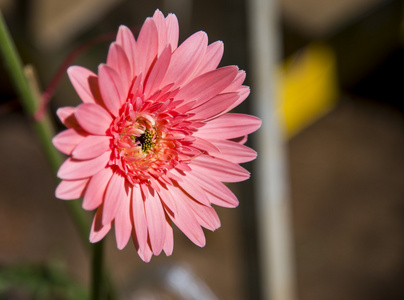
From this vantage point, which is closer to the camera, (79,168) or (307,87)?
(79,168)

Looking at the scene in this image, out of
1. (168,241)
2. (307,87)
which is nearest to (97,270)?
(168,241)

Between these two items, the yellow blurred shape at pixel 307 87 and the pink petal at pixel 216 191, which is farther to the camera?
the yellow blurred shape at pixel 307 87

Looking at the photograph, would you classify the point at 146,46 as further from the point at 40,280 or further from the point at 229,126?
the point at 40,280

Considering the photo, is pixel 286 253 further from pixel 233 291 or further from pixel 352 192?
pixel 352 192

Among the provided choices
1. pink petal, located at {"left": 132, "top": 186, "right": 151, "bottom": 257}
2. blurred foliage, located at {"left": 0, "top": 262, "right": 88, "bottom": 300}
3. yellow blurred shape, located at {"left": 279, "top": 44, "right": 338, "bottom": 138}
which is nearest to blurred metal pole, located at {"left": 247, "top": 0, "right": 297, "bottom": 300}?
blurred foliage, located at {"left": 0, "top": 262, "right": 88, "bottom": 300}

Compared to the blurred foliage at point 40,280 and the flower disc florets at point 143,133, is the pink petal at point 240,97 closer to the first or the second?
the flower disc florets at point 143,133

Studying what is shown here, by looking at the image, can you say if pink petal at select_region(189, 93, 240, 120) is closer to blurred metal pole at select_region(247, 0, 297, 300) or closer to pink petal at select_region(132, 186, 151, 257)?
pink petal at select_region(132, 186, 151, 257)

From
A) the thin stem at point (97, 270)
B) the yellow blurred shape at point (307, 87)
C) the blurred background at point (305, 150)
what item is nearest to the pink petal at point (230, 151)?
the thin stem at point (97, 270)

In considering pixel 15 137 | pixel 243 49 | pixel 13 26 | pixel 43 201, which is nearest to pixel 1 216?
pixel 43 201
